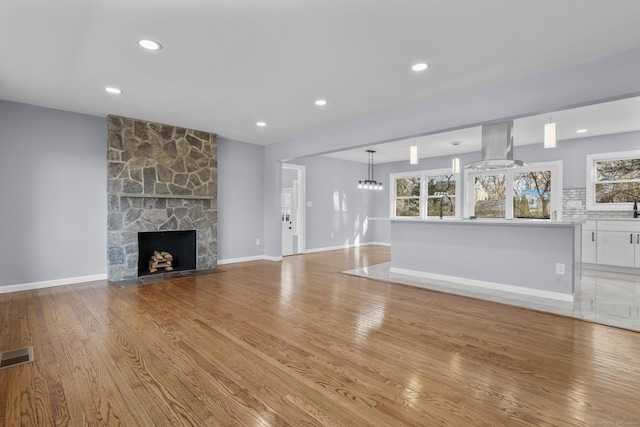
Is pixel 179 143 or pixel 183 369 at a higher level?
pixel 179 143

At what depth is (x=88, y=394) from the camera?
1884 millimetres

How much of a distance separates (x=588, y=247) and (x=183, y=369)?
684 cm

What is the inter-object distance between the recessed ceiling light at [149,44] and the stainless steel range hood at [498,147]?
12.8ft

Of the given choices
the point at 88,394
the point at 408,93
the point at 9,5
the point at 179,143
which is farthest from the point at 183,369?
the point at 179,143

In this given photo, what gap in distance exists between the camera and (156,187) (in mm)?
5180

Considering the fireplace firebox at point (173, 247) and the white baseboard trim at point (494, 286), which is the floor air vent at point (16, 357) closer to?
the fireplace firebox at point (173, 247)

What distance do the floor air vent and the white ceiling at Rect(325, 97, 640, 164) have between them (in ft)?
17.6

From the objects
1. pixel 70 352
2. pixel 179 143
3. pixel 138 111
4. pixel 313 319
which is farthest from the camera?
pixel 179 143

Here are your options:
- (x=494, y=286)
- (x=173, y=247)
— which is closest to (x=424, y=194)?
(x=494, y=286)

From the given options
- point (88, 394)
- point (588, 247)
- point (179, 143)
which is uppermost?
point (179, 143)

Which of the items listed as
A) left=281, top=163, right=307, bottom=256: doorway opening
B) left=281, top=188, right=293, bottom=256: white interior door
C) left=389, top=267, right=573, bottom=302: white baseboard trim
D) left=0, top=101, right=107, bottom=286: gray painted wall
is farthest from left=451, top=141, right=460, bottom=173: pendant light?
left=0, top=101, right=107, bottom=286: gray painted wall

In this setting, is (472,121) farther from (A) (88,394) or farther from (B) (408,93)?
(A) (88,394)

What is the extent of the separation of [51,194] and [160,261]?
1803mm

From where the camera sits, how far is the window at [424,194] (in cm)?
827
